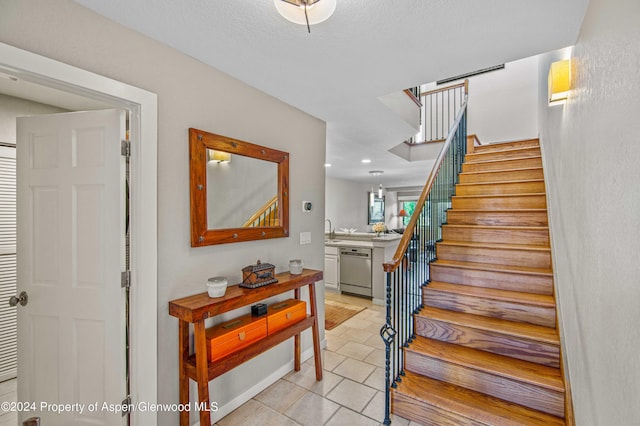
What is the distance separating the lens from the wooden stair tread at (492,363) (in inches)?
70.9

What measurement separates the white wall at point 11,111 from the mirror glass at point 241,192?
1832 mm

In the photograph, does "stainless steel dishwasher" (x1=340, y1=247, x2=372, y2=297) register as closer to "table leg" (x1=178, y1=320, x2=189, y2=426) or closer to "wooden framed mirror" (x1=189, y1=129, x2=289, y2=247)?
"wooden framed mirror" (x1=189, y1=129, x2=289, y2=247)

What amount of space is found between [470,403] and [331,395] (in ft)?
3.28

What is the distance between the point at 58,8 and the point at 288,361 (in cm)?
282

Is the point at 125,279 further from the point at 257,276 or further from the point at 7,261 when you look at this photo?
the point at 7,261

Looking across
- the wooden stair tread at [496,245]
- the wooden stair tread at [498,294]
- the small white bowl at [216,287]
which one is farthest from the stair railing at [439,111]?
the small white bowl at [216,287]

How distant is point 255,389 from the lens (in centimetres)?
230

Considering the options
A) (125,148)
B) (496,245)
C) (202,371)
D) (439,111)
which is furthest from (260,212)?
(439,111)

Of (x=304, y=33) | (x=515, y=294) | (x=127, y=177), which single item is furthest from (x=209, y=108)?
(x=515, y=294)

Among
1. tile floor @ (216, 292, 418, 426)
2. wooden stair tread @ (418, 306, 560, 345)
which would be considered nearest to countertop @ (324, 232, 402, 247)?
tile floor @ (216, 292, 418, 426)

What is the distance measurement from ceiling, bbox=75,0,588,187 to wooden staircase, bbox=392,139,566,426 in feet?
5.52

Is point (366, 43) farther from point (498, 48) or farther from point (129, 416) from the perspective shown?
point (129, 416)

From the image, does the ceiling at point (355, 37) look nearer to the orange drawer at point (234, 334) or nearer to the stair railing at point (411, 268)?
the stair railing at point (411, 268)

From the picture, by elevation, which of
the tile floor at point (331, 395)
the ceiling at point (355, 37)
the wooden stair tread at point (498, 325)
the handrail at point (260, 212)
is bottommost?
the tile floor at point (331, 395)
